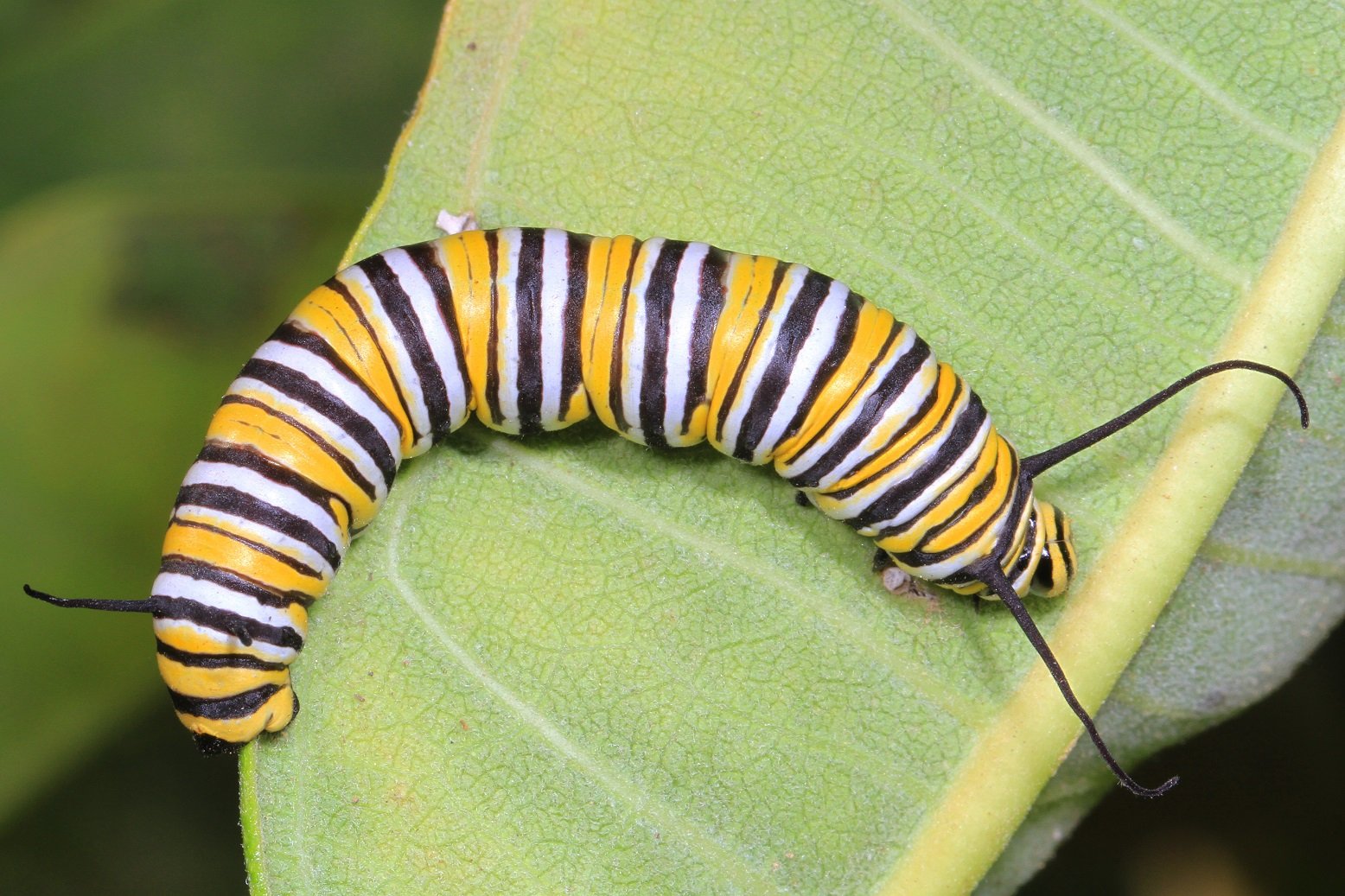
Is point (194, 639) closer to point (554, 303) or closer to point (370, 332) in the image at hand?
point (370, 332)

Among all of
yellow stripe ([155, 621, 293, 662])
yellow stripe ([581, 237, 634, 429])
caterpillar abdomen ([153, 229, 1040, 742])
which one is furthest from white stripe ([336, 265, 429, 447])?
yellow stripe ([155, 621, 293, 662])

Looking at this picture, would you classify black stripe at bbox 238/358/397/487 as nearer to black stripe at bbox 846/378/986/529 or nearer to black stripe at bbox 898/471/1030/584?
black stripe at bbox 846/378/986/529

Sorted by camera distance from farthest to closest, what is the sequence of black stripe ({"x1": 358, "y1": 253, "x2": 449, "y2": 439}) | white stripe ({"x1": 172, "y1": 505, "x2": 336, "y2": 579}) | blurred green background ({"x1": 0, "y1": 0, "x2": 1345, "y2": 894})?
blurred green background ({"x1": 0, "y1": 0, "x2": 1345, "y2": 894})
black stripe ({"x1": 358, "y1": 253, "x2": 449, "y2": 439})
white stripe ({"x1": 172, "y1": 505, "x2": 336, "y2": 579})

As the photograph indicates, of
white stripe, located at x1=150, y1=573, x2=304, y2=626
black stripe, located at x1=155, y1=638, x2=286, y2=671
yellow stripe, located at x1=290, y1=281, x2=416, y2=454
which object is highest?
yellow stripe, located at x1=290, y1=281, x2=416, y2=454

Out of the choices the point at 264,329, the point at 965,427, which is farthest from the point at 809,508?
the point at 264,329

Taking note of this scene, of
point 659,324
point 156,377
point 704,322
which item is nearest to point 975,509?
point 704,322

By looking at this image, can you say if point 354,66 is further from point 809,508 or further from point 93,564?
point 809,508
